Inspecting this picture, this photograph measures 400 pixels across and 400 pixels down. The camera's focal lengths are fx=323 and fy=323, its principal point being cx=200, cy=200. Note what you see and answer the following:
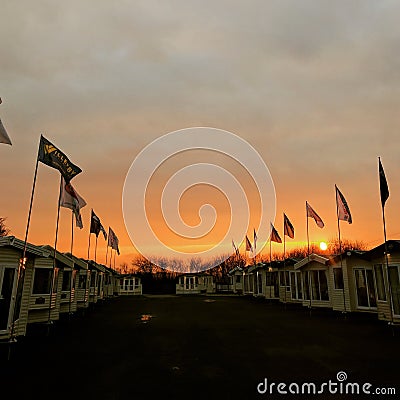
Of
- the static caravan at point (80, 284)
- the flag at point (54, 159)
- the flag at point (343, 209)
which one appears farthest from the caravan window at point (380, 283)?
the static caravan at point (80, 284)

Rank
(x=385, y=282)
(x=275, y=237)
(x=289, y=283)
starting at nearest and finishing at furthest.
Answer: (x=385, y=282) < (x=289, y=283) < (x=275, y=237)

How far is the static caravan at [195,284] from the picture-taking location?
5716 centimetres

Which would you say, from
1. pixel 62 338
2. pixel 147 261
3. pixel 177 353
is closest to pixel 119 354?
pixel 177 353

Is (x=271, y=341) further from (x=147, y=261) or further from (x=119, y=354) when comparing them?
(x=147, y=261)

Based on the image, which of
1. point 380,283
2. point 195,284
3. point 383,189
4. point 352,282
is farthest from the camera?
point 195,284

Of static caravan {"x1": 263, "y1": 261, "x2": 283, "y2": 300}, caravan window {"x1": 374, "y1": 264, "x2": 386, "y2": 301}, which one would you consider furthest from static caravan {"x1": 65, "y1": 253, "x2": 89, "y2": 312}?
caravan window {"x1": 374, "y1": 264, "x2": 386, "y2": 301}

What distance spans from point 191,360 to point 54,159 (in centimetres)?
865

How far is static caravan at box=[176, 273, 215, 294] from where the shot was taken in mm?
57156

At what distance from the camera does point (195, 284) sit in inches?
2261

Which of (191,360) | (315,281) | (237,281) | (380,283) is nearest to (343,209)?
(380,283)

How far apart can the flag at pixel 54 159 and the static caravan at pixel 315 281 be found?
1831 cm

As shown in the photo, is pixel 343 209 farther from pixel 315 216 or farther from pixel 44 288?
pixel 44 288

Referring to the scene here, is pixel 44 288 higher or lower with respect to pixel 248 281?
lower

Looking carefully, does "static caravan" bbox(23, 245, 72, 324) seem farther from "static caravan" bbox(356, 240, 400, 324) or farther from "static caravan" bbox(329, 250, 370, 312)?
"static caravan" bbox(329, 250, 370, 312)
